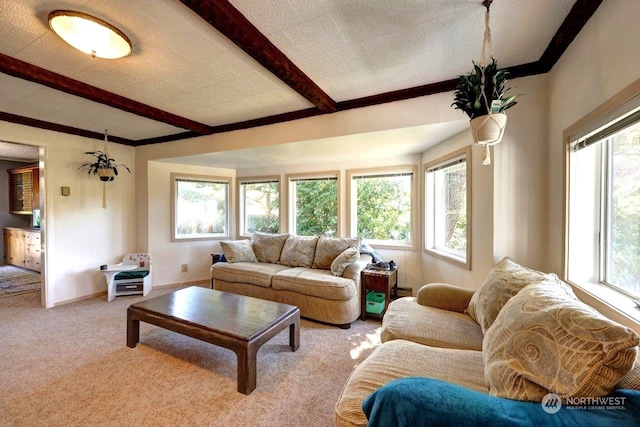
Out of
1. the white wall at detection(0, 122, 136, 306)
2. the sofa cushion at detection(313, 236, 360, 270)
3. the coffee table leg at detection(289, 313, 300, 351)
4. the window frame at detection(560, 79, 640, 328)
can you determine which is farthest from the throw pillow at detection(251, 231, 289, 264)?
the window frame at detection(560, 79, 640, 328)

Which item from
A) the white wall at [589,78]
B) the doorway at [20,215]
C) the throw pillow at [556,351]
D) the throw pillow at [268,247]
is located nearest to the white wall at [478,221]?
the white wall at [589,78]

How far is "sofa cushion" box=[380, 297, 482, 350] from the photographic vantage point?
1.59 m

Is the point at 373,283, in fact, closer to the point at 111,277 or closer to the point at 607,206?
the point at 607,206

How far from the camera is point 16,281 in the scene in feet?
14.7

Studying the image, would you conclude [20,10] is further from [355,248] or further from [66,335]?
[355,248]

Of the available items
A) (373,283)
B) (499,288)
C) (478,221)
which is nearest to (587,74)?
(478,221)

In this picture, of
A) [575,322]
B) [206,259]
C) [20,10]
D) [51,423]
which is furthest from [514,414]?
[206,259]

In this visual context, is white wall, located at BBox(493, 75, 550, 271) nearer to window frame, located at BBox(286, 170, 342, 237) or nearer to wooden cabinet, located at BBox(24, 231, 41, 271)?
window frame, located at BBox(286, 170, 342, 237)

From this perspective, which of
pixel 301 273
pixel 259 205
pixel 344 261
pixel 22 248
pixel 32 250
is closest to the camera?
pixel 344 261

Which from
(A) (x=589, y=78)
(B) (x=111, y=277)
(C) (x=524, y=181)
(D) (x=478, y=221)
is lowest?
(B) (x=111, y=277)

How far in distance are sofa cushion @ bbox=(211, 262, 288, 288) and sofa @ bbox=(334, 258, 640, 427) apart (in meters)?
2.09

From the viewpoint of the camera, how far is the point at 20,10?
1.44 metres

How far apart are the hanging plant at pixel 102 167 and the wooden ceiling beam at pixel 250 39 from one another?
321 cm

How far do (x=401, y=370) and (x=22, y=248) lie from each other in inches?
307
